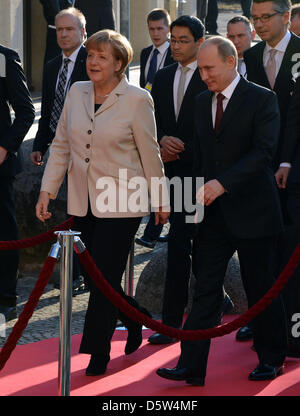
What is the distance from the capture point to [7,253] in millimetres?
7453

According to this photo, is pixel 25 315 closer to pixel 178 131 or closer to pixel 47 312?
pixel 178 131

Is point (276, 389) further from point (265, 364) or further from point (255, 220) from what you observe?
point (255, 220)

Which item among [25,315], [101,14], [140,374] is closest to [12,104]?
[140,374]

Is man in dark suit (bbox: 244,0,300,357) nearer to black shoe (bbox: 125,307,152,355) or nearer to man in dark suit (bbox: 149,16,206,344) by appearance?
man in dark suit (bbox: 149,16,206,344)

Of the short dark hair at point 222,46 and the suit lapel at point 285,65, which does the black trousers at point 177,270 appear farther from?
the short dark hair at point 222,46

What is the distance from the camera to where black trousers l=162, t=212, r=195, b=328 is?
22.2ft

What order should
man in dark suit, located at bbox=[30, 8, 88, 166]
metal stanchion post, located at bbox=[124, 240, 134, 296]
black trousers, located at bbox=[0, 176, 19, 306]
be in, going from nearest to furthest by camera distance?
metal stanchion post, located at bbox=[124, 240, 134, 296] < black trousers, located at bbox=[0, 176, 19, 306] < man in dark suit, located at bbox=[30, 8, 88, 166]

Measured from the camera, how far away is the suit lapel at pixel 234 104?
5.82 metres

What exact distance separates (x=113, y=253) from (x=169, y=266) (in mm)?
934

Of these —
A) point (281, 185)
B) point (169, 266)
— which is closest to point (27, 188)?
point (169, 266)

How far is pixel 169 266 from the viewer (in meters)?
6.82

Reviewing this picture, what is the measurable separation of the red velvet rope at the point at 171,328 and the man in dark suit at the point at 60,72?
8.60ft

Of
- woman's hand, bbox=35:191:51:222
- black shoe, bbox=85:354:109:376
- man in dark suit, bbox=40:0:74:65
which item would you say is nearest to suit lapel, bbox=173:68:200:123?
woman's hand, bbox=35:191:51:222

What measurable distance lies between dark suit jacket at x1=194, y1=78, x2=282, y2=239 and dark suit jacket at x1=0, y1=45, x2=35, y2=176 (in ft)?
6.05
